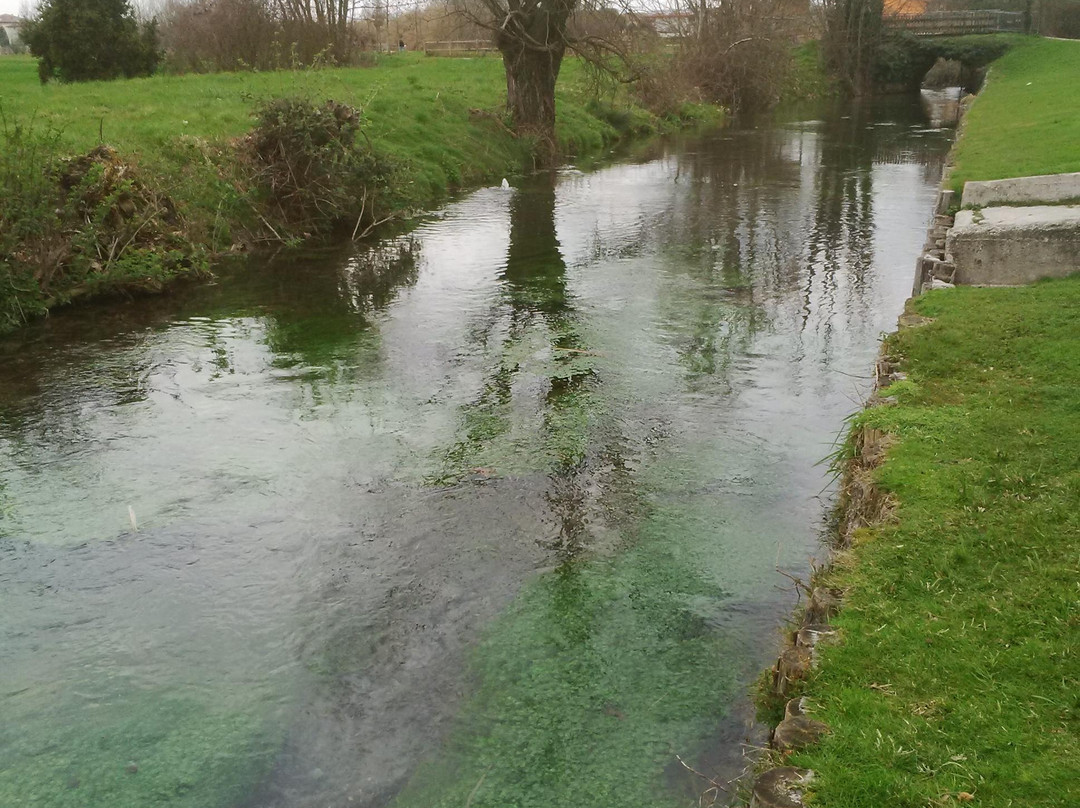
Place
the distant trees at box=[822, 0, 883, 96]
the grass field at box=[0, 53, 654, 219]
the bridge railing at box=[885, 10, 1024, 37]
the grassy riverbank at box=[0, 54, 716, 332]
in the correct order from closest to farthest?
the grassy riverbank at box=[0, 54, 716, 332] → the grass field at box=[0, 53, 654, 219] → the distant trees at box=[822, 0, 883, 96] → the bridge railing at box=[885, 10, 1024, 37]

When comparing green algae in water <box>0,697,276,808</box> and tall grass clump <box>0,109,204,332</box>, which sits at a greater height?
tall grass clump <box>0,109,204,332</box>

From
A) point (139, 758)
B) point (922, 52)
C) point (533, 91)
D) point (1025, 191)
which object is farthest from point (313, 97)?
point (922, 52)

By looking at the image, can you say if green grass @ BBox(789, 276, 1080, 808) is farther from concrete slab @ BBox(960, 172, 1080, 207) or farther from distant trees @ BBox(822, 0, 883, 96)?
distant trees @ BBox(822, 0, 883, 96)

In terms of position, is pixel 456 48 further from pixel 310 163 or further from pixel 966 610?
pixel 966 610

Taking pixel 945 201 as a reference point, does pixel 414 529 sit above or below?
below

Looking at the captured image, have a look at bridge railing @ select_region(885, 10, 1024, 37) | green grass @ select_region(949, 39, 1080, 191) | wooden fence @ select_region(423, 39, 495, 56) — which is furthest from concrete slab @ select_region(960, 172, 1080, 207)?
bridge railing @ select_region(885, 10, 1024, 37)

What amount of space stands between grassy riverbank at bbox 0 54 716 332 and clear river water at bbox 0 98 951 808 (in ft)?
2.24

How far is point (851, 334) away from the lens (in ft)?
33.2

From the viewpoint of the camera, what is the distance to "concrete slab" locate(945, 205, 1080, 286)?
30.1ft

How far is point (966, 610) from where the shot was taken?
13.9 feet

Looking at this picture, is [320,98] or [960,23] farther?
[960,23]

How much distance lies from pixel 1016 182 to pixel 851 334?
307 cm

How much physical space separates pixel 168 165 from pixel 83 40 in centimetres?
1605

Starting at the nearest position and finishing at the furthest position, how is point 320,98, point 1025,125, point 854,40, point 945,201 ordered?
point 945,201
point 320,98
point 1025,125
point 854,40
